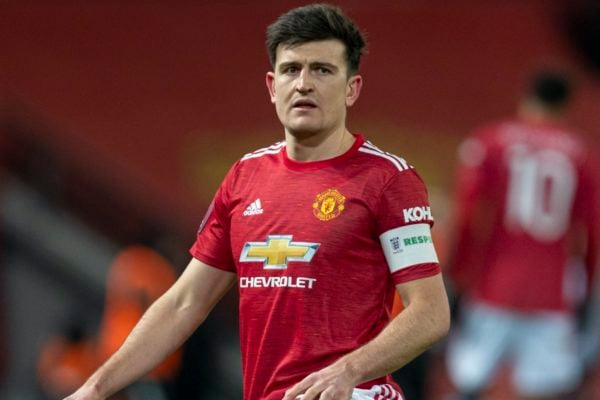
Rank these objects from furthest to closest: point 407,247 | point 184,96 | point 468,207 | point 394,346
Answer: point 184,96 < point 468,207 < point 407,247 < point 394,346

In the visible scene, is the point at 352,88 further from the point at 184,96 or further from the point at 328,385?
the point at 184,96

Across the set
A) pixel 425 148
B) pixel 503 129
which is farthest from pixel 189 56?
pixel 503 129

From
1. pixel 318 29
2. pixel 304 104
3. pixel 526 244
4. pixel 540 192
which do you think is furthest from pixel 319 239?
pixel 526 244

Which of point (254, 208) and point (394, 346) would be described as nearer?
point (394, 346)

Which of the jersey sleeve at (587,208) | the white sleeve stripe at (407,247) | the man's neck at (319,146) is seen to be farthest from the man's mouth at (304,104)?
the jersey sleeve at (587,208)

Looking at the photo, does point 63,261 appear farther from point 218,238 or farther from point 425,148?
point 218,238

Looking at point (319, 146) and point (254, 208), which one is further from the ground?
point (319, 146)

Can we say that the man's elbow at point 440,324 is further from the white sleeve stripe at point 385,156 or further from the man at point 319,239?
the white sleeve stripe at point 385,156

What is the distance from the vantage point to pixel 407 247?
18.6 ft

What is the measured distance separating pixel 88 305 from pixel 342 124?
1061 cm

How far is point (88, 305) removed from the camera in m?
16.2

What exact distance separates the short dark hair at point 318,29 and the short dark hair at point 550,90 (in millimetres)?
4440

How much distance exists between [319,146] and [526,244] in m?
4.68

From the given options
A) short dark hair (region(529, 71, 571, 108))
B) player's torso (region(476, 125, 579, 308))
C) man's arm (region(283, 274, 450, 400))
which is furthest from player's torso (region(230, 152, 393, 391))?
short dark hair (region(529, 71, 571, 108))
